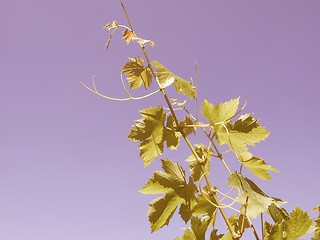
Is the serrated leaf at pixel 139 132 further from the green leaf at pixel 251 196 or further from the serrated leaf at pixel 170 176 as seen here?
the green leaf at pixel 251 196

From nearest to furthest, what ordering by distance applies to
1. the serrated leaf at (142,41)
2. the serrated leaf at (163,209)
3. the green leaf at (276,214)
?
the green leaf at (276,214) < the serrated leaf at (163,209) < the serrated leaf at (142,41)

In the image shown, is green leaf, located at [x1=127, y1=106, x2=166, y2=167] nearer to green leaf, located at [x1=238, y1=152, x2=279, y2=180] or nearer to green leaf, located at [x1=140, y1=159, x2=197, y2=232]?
green leaf, located at [x1=140, y1=159, x2=197, y2=232]

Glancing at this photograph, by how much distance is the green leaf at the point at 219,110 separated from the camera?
1.41 metres

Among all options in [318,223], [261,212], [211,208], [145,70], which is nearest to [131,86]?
[145,70]

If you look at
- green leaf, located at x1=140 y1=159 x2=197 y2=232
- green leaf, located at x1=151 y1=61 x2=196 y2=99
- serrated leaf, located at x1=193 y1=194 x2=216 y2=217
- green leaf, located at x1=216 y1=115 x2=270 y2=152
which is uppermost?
green leaf, located at x1=151 y1=61 x2=196 y2=99

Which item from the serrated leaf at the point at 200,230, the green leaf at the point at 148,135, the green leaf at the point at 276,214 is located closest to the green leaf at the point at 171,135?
the green leaf at the point at 148,135

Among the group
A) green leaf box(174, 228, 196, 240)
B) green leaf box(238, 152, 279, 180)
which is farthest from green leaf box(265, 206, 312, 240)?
green leaf box(174, 228, 196, 240)

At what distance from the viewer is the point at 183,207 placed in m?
1.37

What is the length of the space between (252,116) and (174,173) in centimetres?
44

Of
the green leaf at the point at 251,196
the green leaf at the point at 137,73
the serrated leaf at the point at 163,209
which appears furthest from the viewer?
the green leaf at the point at 137,73

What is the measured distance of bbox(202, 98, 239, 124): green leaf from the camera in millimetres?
1414

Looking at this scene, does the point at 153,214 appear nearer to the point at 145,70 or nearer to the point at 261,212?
the point at 261,212

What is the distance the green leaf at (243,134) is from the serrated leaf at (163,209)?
35 cm

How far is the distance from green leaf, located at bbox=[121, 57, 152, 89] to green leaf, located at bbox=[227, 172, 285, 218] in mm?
692
